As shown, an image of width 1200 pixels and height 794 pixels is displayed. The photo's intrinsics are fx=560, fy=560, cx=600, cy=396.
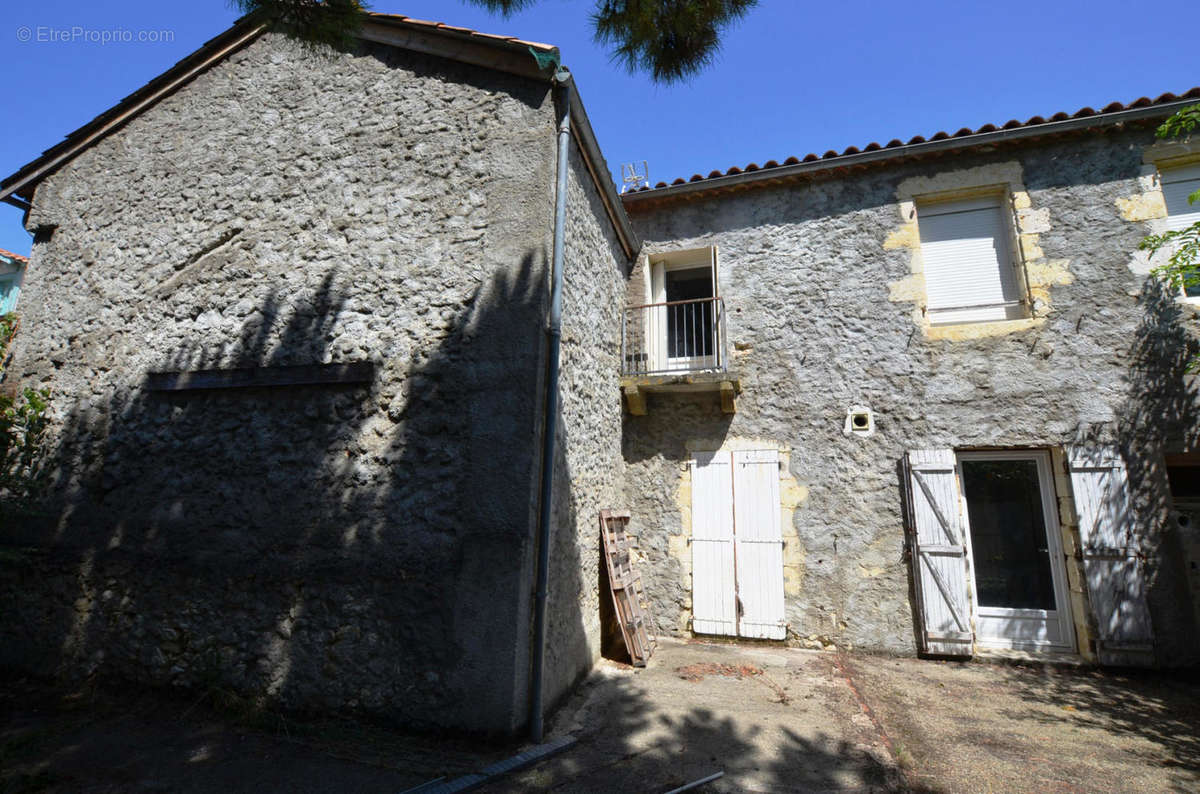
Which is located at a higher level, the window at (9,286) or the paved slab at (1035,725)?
the window at (9,286)

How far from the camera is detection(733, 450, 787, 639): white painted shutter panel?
5.55 m

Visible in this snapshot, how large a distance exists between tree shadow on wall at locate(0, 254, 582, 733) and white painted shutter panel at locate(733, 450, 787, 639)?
2.14m

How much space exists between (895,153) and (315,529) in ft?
21.5

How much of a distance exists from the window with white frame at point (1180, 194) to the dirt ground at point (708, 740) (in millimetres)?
4155

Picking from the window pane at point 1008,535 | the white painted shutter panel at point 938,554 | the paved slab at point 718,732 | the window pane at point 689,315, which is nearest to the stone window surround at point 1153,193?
the window pane at point 1008,535

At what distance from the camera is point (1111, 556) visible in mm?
4855

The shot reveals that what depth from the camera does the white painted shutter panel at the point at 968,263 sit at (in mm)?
5750

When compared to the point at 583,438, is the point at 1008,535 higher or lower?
lower

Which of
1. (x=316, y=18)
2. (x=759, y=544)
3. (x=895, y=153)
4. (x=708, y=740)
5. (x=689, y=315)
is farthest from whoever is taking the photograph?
(x=689, y=315)

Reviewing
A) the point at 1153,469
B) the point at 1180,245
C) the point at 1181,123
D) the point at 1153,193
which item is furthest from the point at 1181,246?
the point at 1153,469

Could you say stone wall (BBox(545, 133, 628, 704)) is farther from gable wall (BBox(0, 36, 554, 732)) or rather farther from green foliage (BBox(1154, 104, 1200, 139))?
green foliage (BBox(1154, 104, 1200, 139))

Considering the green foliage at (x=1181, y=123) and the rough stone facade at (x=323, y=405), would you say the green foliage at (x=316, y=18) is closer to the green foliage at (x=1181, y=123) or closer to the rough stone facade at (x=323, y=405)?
the rough stone facade at (x=323, y=405)

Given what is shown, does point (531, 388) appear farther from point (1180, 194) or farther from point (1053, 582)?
point (1180, 194)

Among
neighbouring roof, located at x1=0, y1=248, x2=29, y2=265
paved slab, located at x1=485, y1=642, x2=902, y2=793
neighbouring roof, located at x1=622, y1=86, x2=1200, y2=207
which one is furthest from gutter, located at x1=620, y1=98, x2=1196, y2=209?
neighbouring roof, located at x1=0, y1=248, x2=29, y2=265
